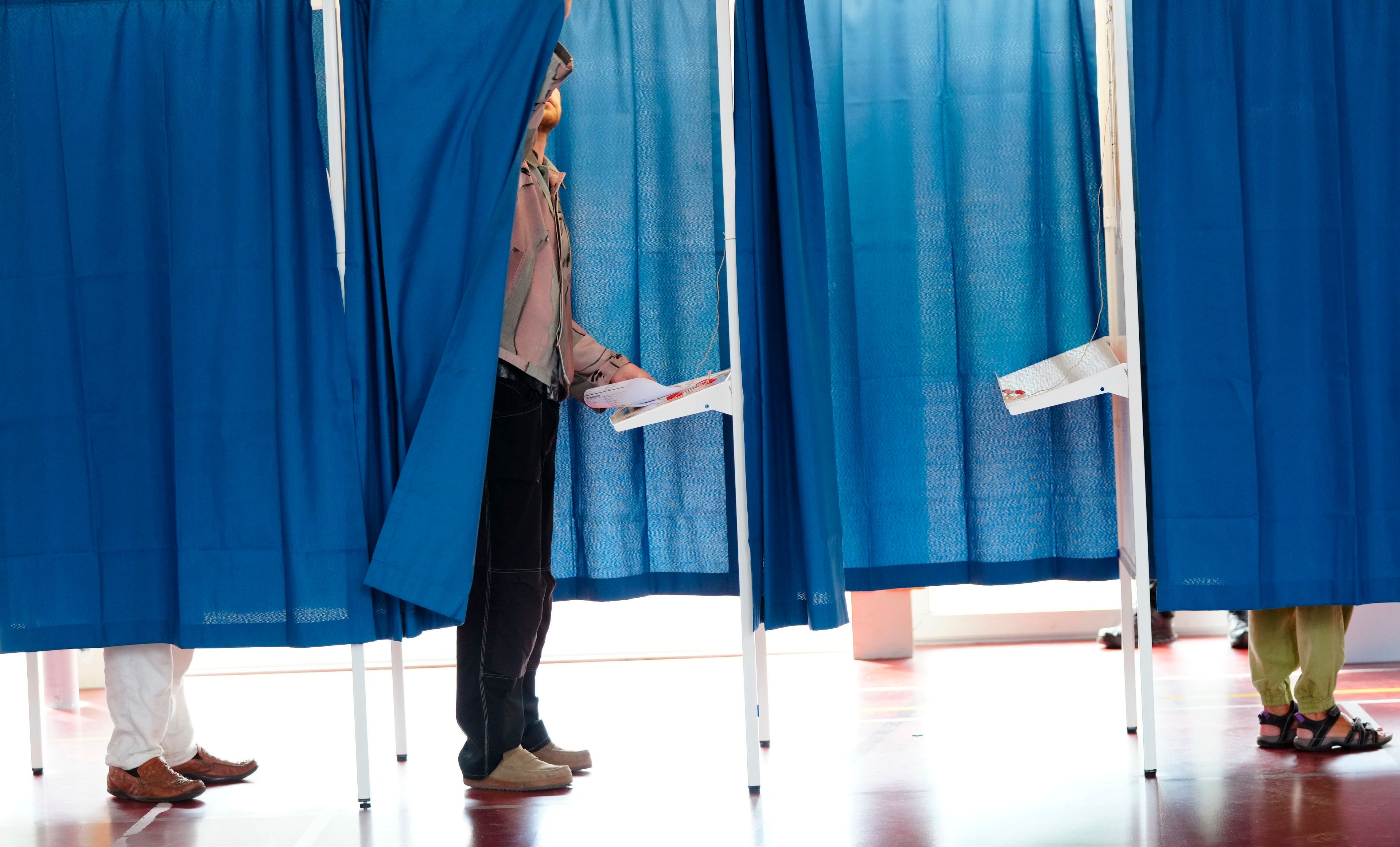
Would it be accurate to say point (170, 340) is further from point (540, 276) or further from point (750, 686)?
point (750, 686)

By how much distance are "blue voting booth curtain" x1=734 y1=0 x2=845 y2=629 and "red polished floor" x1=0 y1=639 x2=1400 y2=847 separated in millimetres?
442

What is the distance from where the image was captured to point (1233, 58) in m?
2.68

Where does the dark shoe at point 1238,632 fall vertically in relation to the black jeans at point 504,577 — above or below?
below

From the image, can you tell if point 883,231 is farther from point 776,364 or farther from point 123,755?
point 123,755

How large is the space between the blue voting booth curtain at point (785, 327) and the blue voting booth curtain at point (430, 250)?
1.55 feet

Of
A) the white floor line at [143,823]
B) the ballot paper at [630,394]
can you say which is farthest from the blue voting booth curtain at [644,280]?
the white floor line at [143,823]

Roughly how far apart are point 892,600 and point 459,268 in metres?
2.10

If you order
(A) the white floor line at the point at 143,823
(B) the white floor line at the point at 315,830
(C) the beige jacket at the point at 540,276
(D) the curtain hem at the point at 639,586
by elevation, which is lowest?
(B) the white floor line at the point at 315,830

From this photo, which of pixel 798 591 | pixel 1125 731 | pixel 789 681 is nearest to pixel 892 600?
pixel 789 681

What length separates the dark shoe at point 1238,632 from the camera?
3955mm

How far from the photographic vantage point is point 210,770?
2.93 metres

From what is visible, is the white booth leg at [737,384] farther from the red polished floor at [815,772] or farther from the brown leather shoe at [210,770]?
the brown leather shoe at [210,770]

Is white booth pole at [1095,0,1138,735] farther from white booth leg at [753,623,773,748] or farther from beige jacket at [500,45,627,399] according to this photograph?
beige jacket at [500,45,627,399]

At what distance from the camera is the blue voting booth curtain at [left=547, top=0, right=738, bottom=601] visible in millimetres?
3045
